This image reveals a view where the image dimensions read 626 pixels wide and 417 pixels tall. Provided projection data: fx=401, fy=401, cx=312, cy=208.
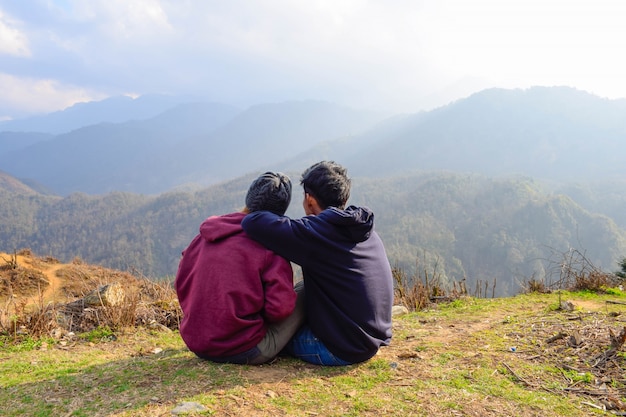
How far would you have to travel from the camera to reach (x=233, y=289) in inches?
101

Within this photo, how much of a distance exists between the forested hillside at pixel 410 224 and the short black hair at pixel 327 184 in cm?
4447

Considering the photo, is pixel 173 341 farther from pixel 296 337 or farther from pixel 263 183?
pixel 263 183

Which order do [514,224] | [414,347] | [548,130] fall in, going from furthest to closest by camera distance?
[548,130] < [514,224] < [414,347]

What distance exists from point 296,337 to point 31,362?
2504mm

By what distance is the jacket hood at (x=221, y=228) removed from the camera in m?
2.67

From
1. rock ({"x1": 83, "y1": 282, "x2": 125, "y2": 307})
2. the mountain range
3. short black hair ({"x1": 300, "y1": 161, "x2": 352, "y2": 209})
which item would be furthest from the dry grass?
the mountain range

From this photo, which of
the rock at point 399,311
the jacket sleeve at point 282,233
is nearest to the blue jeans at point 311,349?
the jacket sleeve at point 282,233

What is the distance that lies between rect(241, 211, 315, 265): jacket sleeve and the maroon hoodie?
0.24 ft

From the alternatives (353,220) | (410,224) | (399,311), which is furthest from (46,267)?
(410,224)

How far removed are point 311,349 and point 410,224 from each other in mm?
77482

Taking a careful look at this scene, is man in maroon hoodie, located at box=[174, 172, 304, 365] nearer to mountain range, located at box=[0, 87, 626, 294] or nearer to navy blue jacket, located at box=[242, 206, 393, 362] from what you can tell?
navy blue jacket, located at box=[242, 206, 393, 362]

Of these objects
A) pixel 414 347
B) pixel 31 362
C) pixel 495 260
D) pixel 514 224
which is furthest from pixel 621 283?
pixel 514 224

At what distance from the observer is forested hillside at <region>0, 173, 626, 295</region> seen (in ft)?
208

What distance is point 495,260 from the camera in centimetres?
6631
